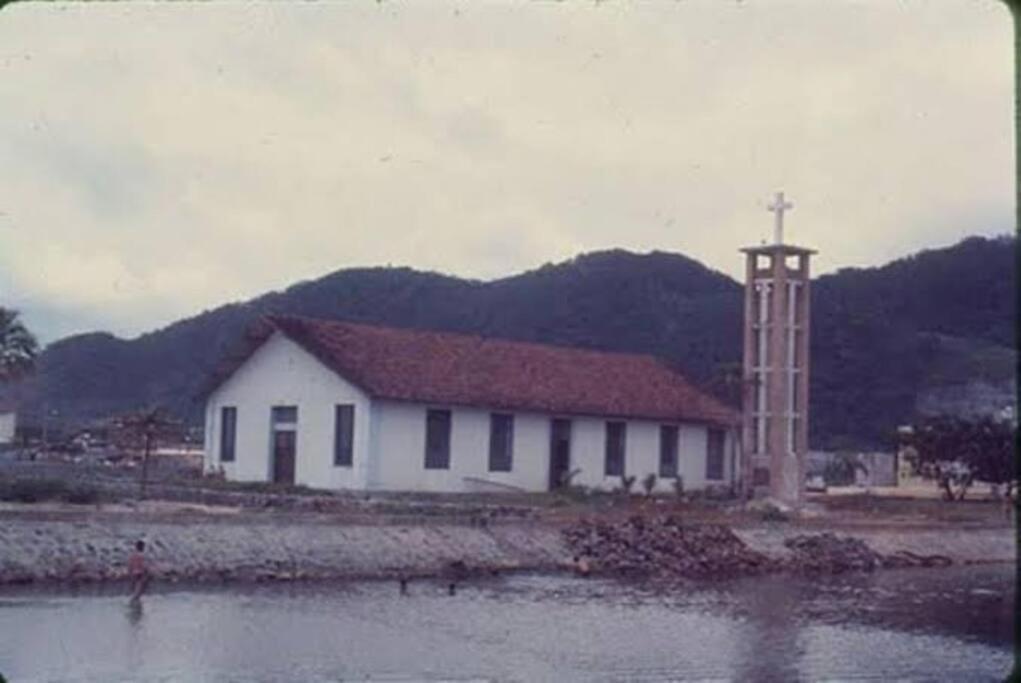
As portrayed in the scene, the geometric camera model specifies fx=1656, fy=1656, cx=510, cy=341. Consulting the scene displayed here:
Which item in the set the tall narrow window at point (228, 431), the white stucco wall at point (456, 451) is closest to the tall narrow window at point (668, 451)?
the white stucco wall at point (456, 451)

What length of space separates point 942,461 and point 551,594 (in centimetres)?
2568

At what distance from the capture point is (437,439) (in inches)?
1522

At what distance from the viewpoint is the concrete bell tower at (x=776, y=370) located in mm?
43562

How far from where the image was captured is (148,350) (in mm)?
63375

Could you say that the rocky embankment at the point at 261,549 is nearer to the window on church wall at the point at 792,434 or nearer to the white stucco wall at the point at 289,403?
the white stucco wall at the point at 289,403

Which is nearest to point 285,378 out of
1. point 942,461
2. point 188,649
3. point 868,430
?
point 942,461

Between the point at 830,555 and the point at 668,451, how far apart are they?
10.7 metres

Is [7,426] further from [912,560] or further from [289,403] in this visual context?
[912,560]

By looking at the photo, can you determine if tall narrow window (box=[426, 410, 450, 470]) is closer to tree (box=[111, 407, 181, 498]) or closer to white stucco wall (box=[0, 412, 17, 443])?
tree (box=[111, 407, 181, 498])

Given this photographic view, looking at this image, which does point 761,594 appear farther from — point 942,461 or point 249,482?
point 942,461

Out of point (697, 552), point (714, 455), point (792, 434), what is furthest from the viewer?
point (714, 455)

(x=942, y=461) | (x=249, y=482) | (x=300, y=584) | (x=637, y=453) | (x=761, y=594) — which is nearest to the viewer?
(x=300, y=584)

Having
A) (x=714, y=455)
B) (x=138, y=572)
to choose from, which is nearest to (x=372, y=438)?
(x=714, y=455)

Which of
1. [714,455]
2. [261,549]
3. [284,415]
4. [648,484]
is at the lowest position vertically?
[261,549]
